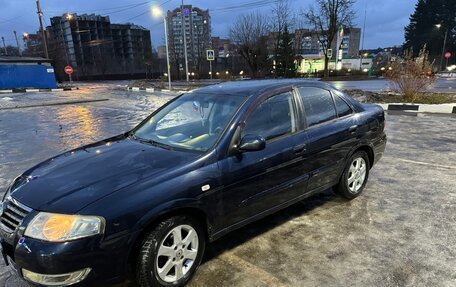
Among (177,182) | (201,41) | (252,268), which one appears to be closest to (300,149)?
(252,268)

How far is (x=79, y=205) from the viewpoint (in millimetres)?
2344

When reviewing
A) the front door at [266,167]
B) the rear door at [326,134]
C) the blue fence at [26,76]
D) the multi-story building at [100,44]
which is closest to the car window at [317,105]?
the rear door at [326,134]

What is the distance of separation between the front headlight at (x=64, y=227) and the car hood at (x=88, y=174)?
0.07 m

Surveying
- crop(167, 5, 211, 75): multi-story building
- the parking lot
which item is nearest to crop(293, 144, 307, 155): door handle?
the parking lot

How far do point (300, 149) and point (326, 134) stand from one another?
0.51 m

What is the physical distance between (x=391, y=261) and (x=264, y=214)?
1.22 m

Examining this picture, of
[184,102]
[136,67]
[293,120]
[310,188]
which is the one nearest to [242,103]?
[293,120]

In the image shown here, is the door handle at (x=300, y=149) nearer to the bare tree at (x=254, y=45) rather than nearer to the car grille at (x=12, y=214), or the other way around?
the car grille at (x=12, y=214)

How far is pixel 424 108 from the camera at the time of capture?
12.0m

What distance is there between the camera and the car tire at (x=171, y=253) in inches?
98.1

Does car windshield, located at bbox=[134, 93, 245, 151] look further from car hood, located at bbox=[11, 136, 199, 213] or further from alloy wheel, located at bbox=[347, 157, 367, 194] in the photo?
alloy wheel, located at bbox=[347, 157, 367, 194]

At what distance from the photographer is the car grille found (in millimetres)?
2432

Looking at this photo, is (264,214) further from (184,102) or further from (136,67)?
(136,67)

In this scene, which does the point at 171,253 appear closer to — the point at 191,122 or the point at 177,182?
the point at 177,182
